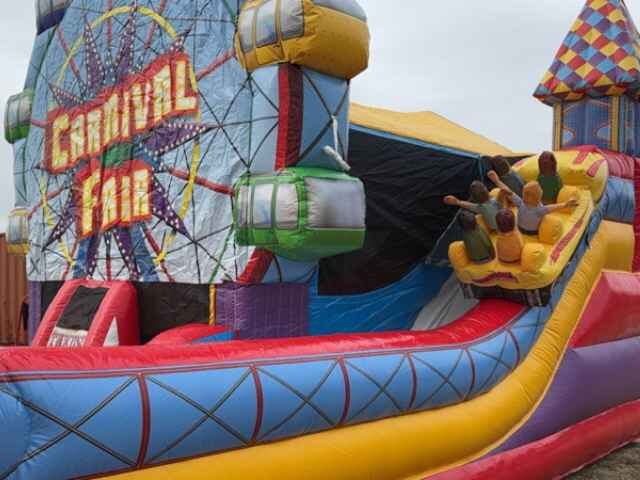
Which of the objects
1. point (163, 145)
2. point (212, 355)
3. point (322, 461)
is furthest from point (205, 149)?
point (322, 461)

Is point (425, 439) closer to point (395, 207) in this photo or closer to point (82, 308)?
point (395, 207)

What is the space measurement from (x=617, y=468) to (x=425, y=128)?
252cm

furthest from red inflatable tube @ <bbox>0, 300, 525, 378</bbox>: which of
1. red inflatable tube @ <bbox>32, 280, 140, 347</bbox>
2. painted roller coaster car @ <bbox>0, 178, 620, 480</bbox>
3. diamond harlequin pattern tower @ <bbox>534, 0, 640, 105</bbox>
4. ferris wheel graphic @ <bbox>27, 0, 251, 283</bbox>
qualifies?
diamond harlequin pattern tower @ <bbox>534, 0, 640, 105</bbox>

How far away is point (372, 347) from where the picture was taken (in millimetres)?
3248

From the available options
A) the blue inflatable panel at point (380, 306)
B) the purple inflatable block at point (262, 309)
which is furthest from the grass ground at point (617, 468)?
the purple inflatable block at point (262, 309)

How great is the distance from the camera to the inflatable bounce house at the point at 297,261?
8.13 feet

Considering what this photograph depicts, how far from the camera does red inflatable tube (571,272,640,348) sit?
449cm

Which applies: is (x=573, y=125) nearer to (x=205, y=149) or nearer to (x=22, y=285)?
(x=205, y=149)

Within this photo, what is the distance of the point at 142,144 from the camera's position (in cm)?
423

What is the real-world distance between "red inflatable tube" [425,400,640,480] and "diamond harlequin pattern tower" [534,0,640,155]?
1891mm

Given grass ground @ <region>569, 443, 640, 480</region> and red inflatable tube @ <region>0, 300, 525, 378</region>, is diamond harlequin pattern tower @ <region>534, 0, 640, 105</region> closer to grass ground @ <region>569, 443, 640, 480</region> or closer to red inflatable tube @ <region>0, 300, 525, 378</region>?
red inflatable tube @ <region>0, 300, 525, 378</region>

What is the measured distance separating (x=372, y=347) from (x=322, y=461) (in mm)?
636

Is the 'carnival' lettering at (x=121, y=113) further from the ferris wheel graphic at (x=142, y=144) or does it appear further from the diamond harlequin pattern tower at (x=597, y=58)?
the diamond harlequin pattern tower at (x=597, y=58)

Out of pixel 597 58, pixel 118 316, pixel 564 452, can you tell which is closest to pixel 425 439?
pixel 564 452
